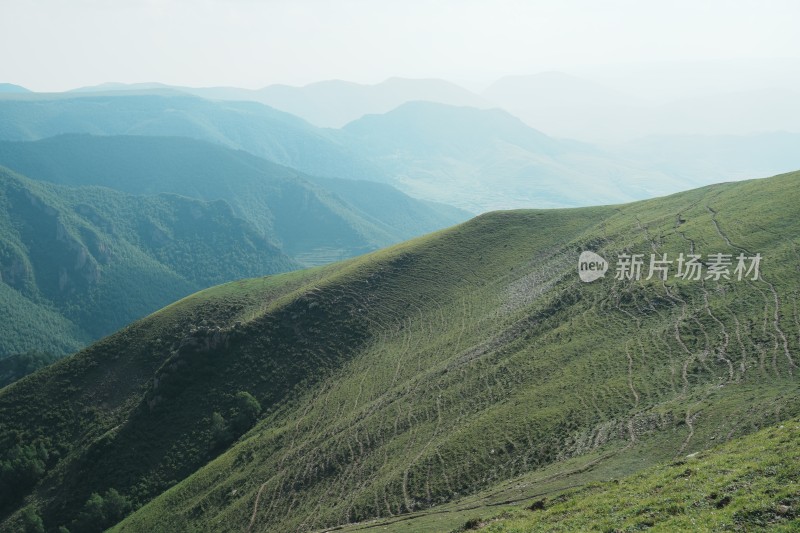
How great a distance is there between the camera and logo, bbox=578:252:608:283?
8662 centimetres

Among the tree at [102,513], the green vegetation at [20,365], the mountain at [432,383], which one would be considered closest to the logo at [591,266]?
the mountain at [432,383]

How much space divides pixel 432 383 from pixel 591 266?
3662cm

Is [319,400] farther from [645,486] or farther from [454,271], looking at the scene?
[645,486]

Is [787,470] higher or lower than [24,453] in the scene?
higher

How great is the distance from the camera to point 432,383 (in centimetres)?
7256

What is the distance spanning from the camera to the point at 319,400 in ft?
270

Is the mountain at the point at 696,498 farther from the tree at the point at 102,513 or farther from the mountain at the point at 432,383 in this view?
the tree at the point at 102,513

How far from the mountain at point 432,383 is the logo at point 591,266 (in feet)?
3.64

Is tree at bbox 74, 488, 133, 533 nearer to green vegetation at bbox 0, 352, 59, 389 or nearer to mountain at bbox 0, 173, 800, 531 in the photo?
mountain at bbox 0, 173, 800, 531

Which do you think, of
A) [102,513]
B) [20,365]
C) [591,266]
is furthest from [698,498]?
[20,365]

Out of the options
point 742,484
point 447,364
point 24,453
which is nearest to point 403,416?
point 447,364

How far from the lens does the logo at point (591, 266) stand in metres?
86.6

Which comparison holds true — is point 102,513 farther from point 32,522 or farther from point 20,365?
point 20,365

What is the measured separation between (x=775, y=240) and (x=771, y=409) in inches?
1756
